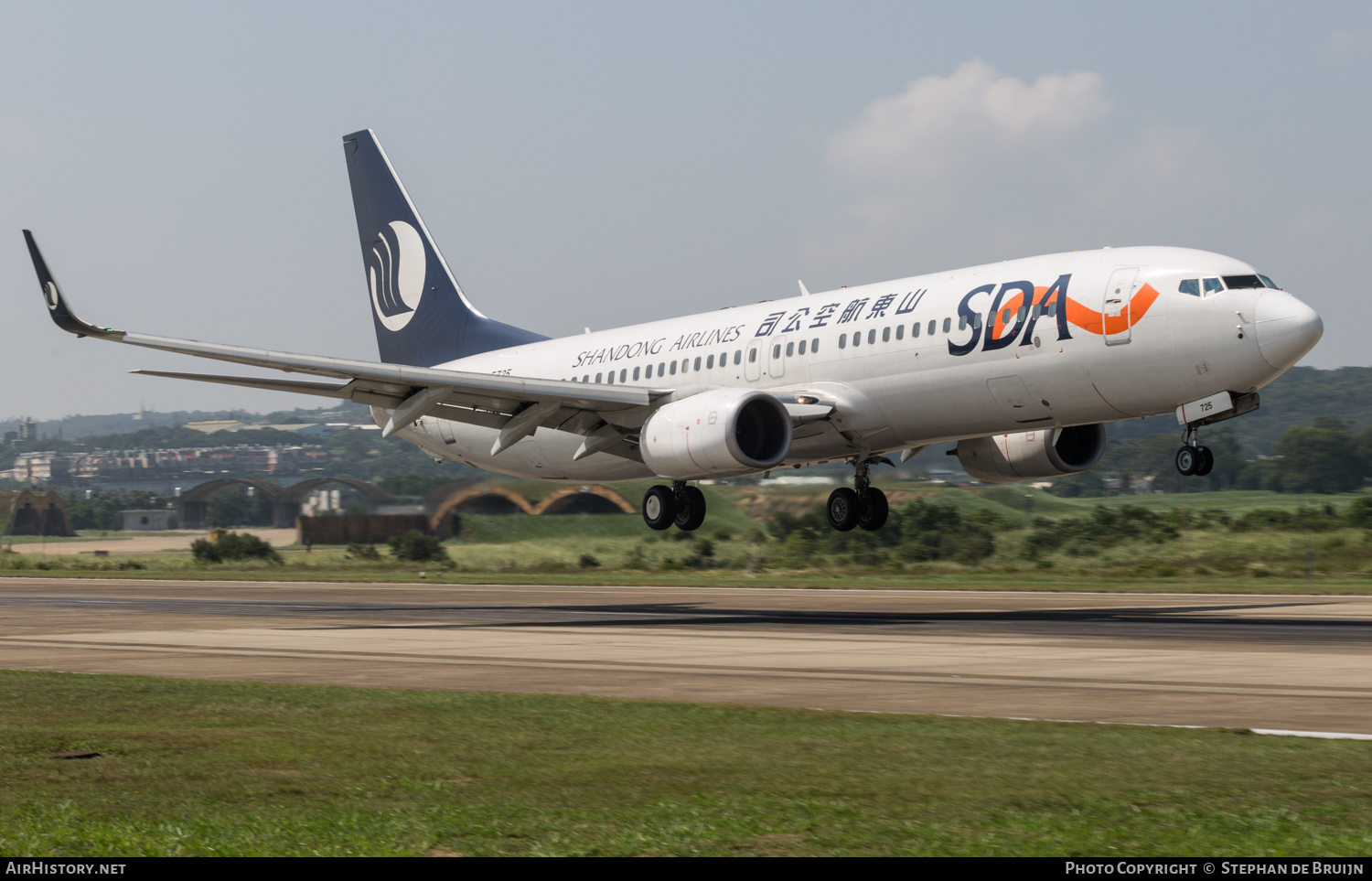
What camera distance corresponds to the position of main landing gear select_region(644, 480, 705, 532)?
34.2 meters

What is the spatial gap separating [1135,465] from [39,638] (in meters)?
41.7

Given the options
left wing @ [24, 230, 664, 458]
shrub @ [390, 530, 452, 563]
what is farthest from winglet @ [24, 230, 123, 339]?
shrub @ [390, 530, 452, 563]

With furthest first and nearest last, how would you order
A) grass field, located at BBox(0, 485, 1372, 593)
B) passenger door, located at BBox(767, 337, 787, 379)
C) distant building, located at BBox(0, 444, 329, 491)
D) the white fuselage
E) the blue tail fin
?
distant building, located at BBox(0, 444, 329, 491) < grass field, located at BBox(0, 485, 1372, 593) < the blue tail fin < passenger door, located at BBox(767, 337, 787, 379) < the white fuselage

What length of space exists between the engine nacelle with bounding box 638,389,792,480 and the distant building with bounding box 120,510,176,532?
140ft

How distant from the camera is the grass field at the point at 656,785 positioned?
8.06m

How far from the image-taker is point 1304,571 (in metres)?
41.6

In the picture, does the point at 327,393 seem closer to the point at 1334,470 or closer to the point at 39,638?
the point at 39,638

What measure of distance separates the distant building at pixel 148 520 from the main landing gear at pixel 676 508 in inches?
1537

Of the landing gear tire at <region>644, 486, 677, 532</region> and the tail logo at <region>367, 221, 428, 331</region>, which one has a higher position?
the tail logo at <region>367, 221, 428, 331</region>

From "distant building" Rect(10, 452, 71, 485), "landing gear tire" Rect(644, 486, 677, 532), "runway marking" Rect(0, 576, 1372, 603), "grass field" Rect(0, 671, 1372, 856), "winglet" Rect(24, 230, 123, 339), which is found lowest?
"runway marking" Rect(0, 576, 1372, 603)

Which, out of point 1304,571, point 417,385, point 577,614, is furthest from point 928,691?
point 1304,571

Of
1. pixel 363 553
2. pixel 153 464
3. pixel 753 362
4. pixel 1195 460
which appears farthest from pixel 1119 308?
pixel 153 464

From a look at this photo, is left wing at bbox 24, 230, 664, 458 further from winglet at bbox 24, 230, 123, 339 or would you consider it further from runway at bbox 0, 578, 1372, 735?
runway at bbox 0, 578, 1372, 735

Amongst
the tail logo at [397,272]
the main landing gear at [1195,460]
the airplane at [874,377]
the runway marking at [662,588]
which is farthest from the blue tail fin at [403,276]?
the main landing gear at [1195,460]
